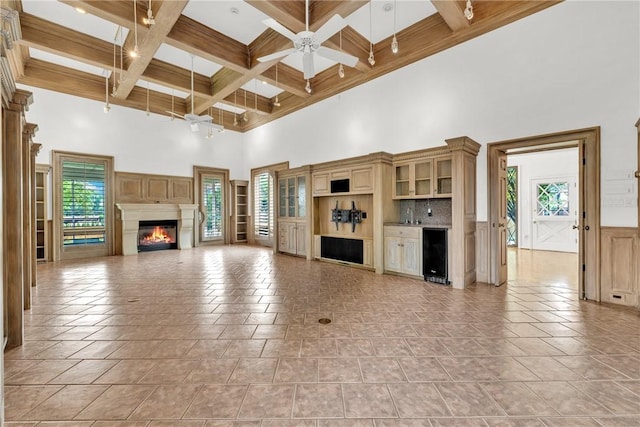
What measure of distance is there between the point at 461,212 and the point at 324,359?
329 centimetres

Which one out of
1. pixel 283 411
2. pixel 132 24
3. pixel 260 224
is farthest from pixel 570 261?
pixel 132 24

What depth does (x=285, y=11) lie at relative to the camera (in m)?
4.45

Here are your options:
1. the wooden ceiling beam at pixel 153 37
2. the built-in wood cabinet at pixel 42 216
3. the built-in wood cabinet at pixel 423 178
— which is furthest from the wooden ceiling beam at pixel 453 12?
the built-in wood cabinet at pixel 42 216

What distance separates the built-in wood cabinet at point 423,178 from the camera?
510 cm

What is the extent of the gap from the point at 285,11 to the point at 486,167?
4.10 metres

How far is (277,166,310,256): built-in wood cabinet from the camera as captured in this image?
23.8 ft

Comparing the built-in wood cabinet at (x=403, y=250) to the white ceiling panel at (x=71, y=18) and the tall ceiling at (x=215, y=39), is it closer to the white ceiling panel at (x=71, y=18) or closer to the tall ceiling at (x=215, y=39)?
the tall ceiling at (x=215, y=39)

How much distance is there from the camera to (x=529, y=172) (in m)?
8.67

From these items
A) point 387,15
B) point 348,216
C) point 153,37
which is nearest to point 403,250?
point 348,216

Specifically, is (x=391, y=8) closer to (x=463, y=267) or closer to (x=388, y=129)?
(x=388, y=129)

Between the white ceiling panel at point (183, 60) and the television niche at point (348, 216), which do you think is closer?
the white ceiling panel at point (183, 60)

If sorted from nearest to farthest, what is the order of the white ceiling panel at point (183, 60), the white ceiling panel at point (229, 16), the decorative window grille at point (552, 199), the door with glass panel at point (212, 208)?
the white ceiling panel at point (229, 16), the white ceiling panel at point (183, 60), the decorative window grille at point (552, 199), the door with glass panel at point (212, 208)

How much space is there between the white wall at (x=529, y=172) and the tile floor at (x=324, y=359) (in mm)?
5104

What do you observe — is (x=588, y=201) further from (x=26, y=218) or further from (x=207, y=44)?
(x=26, y=218)
